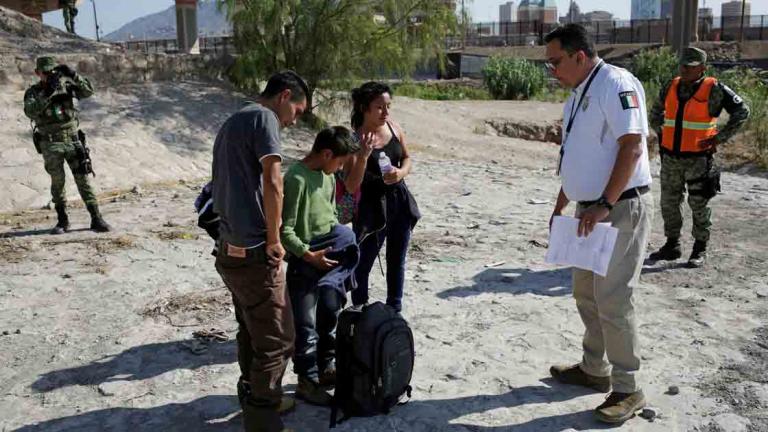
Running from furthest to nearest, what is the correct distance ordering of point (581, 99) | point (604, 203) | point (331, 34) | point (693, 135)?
point (331, 34) → point (693, 135) → point (581, 99) → point (604, 203)

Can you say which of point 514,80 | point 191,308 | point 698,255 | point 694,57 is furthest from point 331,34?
point 514,80

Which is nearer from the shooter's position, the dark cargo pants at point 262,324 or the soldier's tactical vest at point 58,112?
the dark cargo pants at point 262,324

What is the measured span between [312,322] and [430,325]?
146 cm

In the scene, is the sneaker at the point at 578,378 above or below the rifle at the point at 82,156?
below

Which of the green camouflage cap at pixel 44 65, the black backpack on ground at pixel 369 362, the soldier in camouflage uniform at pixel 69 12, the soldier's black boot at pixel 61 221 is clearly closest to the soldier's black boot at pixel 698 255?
the black backpack on ground at pixel 369 362

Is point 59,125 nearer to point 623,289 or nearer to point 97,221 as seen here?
point 97,221

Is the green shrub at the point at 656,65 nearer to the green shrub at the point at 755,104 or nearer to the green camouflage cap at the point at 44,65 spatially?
the green shrub at the point at 755,104

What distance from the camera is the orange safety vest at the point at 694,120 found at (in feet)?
19.4

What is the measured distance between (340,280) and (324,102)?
10672mm

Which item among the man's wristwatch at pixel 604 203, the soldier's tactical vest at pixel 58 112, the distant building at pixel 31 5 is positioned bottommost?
the man's wristwatch at pixel 604 203

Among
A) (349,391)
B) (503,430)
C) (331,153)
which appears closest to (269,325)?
(349,391)

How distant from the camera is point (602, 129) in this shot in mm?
3367

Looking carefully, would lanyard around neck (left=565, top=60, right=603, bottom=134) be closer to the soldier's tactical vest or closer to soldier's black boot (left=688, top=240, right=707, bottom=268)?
soldier's black boot (left=688, top=240, right=707, bottom=268)

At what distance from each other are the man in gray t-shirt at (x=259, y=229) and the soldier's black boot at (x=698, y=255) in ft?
13.8
